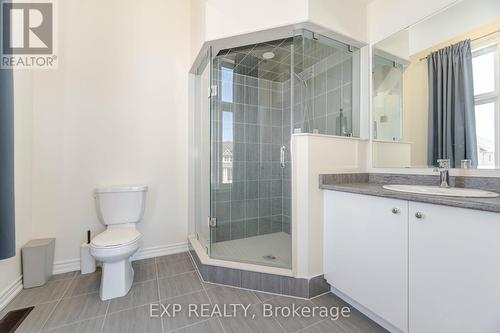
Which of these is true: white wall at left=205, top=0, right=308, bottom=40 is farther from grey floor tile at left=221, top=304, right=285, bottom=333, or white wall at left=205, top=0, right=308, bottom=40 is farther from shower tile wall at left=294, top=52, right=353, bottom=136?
grey floor tile at left=221, top=304, right=285, bottom=333

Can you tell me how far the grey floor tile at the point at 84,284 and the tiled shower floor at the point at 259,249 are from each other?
96cm

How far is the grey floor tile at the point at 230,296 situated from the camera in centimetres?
156

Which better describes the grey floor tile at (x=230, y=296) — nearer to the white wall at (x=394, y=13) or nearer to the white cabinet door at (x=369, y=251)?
the white cabinet door at (x=369, y=251)

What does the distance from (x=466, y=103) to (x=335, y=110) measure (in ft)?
2.87

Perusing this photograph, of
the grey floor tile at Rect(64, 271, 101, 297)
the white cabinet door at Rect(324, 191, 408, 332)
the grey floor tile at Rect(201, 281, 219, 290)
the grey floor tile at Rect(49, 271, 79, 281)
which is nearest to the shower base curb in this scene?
the grey floor tile at Rect(201, 281, 219, 290)

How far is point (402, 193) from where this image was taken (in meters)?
1.19

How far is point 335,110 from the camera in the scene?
2.03 m

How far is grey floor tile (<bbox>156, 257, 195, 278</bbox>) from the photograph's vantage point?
1.97 metres

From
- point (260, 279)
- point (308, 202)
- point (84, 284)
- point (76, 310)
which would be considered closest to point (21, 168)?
point (84, 284)

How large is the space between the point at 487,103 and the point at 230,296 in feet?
6.82

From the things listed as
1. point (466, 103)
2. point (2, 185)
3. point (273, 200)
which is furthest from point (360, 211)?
point (2, 185)

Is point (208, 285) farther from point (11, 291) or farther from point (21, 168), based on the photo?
point (21, 168)

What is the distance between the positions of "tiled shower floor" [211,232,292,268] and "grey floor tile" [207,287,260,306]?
0.23 m

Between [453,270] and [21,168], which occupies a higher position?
[21,168]
